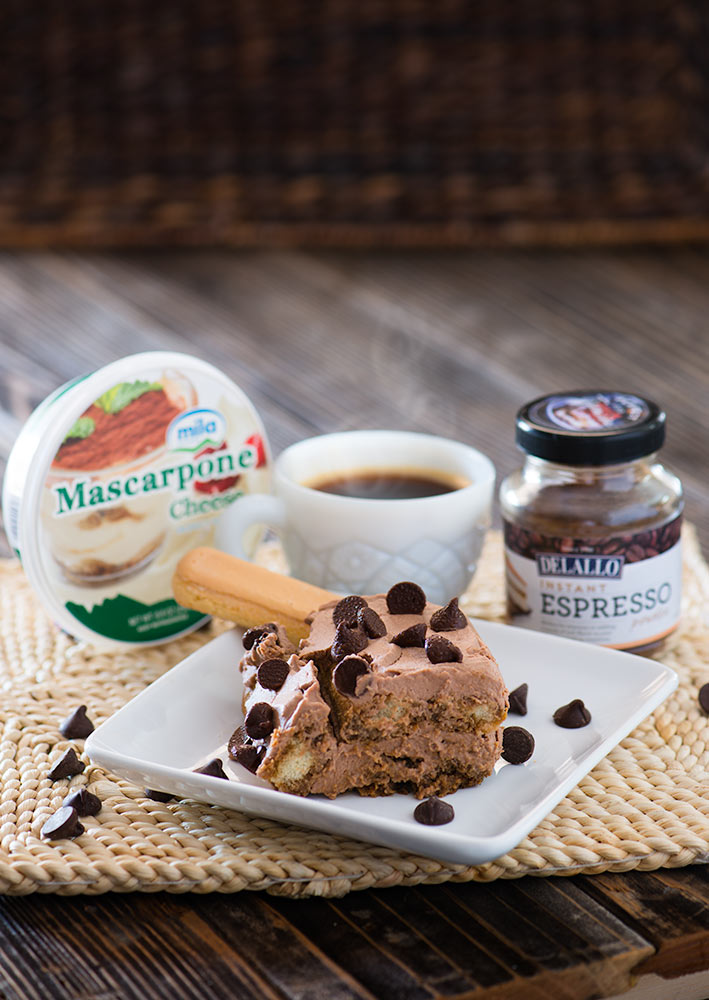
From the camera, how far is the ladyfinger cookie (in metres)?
1.27

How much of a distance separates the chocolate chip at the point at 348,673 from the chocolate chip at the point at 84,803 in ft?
0.84

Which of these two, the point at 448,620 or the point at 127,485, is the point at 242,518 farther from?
the point at 448,620

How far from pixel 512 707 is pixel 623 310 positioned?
1.60 metres

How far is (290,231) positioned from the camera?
289 cm

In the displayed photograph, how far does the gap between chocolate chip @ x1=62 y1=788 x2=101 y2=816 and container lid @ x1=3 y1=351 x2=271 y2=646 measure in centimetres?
33

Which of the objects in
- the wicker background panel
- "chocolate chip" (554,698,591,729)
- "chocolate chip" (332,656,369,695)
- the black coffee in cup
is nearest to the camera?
"chocolate chip" (332,656,369,695)

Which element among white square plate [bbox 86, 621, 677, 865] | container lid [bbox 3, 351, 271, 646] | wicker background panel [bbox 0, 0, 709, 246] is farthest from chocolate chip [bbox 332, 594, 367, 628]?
wicker background panel [bbox 0, 0, 709, 246]

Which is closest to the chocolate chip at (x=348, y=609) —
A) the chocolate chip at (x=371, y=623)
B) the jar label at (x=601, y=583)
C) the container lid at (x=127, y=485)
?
the chocolate chip at (x=371, y=623)

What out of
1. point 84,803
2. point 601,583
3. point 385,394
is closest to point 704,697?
point 601,583

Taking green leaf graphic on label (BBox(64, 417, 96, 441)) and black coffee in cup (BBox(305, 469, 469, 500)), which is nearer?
green leaf graphic on label (BBox(64, 417, 96, 441))

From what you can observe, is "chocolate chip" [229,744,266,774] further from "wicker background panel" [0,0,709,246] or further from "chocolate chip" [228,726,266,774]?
"wicker background panel" [0,0,709,246]

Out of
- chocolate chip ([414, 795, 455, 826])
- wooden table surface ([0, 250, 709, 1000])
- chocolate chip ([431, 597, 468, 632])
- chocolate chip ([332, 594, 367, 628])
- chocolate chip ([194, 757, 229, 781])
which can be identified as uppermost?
chocolate chip ([431, 597, 468, 632])

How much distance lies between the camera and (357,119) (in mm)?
2977

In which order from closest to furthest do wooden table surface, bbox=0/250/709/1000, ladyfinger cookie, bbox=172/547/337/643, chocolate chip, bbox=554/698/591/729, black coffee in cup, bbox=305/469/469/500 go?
wooden table surface, bbox=0/250/709/1000 < chocolate chip, bbox=554/698/591/729 < ladyfinger cookie, bbox=172/547/337/643 < black coffee in cup, bbox=305/469/469/500
